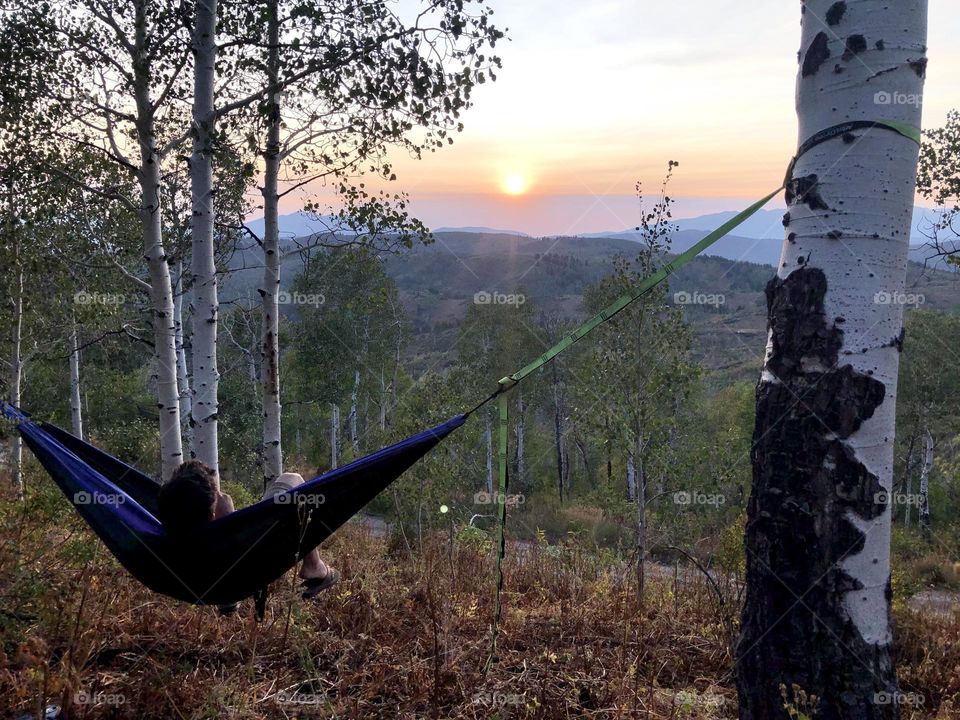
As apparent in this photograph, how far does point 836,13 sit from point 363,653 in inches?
114

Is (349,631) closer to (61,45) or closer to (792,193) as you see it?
(792,193)

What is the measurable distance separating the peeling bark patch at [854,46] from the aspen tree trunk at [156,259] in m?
5.09

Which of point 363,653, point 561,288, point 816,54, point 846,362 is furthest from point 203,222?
point 561,288

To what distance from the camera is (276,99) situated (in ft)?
16.6

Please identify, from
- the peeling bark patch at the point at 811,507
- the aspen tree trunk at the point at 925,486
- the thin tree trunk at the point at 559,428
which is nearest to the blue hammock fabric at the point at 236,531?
the peeling bark patch at the point at 811,507

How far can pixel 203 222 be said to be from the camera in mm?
4441

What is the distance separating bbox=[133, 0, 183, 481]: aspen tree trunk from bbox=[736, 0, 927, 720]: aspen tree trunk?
16.1 feet

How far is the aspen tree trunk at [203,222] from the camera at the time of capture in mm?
4359

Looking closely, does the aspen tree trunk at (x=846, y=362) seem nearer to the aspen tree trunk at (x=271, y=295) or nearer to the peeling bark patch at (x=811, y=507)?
the peeling bark patch at (x=811, y=507)

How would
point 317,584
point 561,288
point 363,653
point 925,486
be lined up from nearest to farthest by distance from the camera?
point 363,653 < point 317,584 < point 925,486 < point 561,288

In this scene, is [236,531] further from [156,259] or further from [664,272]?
[156,259]

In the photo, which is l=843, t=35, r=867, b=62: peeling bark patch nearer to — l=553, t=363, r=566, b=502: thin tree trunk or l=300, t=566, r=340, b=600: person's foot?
l=300, t=566, r=340, b=600: person's foot

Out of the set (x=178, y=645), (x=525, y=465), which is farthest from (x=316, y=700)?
(x=525, y=465)

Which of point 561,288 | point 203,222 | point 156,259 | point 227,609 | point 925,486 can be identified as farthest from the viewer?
point 561,288
